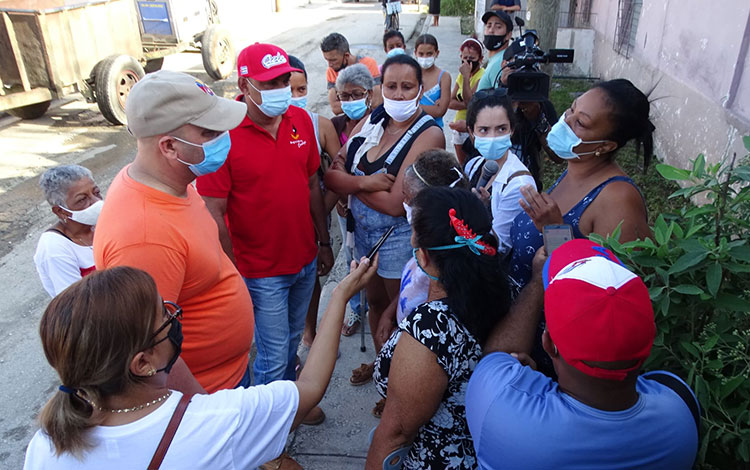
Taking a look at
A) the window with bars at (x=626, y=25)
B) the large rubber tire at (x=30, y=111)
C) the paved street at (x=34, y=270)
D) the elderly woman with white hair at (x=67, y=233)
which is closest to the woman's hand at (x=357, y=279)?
the paved street at (x=34, y=270)

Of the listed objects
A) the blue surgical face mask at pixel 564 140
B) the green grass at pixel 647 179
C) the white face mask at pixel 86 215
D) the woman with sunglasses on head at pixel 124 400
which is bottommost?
the green grass at pixel 647 179

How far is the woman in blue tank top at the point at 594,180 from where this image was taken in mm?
2043

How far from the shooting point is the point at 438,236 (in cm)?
171

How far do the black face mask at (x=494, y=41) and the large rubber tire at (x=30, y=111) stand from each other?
7.62m

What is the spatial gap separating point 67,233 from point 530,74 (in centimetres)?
302

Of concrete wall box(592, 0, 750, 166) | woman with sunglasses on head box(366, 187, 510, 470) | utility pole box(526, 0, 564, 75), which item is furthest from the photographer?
utility pole box(526, 0, 564, 75)

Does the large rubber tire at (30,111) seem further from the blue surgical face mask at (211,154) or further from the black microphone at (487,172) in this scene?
the black microphone at (487,172)

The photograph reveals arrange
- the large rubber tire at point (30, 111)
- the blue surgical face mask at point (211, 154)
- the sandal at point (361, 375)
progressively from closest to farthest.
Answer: the blue surgical face mask at point (211, 154), the sandal at point (361, 375), the large rubber tire at point (30, 111)

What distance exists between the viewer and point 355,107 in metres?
3.97

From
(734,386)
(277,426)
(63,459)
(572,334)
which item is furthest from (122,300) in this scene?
(734,386)

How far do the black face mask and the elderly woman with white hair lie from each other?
175 inches

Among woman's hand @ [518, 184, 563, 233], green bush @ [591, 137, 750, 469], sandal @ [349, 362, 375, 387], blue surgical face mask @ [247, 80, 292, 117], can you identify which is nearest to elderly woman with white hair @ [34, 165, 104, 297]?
blue surgical face mask @ [247, 80, 292, 117]

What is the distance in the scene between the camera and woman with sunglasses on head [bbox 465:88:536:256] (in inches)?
101

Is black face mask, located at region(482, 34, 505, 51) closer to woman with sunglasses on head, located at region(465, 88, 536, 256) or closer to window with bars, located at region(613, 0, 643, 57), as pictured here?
woman with sunglasses on head, located at region(465, 88, 536, 256)
